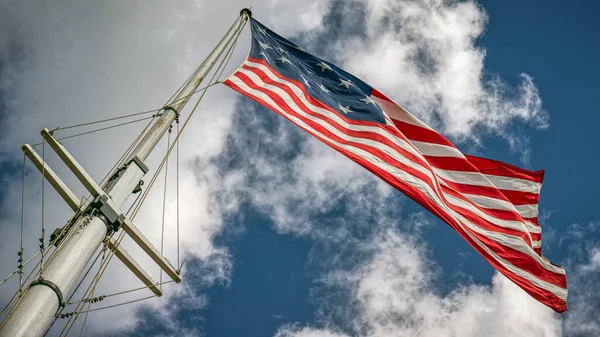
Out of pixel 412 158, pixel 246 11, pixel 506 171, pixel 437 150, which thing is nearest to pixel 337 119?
pixel 412 158

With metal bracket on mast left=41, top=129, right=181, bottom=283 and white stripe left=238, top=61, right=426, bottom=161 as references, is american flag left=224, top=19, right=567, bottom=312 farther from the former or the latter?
metal bracket on mast left=41, top=129, right=181, bottom=283

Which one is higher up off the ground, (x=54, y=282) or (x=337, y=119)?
(x=337, y=119)

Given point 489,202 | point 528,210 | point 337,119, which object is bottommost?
point 489,202

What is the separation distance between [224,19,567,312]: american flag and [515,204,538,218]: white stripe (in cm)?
3

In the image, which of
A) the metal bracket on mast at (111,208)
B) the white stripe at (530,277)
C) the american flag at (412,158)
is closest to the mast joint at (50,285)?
the metal bracket on mast at (111,208)

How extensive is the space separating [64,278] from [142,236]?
2053 mm

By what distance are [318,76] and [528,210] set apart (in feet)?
24.2

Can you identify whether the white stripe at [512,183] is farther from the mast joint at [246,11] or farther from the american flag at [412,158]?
the mast joint at [246,11]

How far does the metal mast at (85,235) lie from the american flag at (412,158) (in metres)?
2.48

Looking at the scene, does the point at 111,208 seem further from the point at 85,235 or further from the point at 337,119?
the point at 337,119

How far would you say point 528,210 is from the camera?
1351 centimetres

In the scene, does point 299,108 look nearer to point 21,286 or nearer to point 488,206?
point 488,206

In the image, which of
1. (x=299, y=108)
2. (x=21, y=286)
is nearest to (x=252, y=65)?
(x=299, y=108)

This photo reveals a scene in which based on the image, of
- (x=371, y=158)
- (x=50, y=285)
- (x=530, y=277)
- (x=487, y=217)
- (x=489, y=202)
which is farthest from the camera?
(x=489, y=202)
